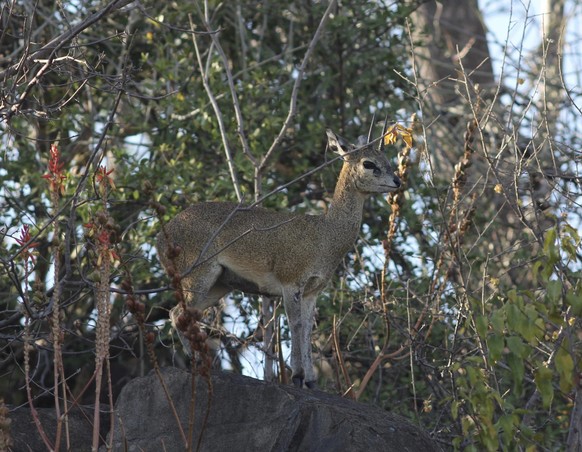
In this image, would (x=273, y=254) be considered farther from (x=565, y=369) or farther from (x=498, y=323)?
(x=565, y=369)

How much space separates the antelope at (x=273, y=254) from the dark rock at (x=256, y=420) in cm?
82

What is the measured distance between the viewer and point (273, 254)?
750 centimetres

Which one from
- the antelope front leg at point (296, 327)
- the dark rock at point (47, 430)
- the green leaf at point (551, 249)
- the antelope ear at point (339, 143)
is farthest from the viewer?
the antelope ear at point (339, 143)

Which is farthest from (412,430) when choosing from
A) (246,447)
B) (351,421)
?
(246,447)

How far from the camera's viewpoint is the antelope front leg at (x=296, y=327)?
24.1 ft

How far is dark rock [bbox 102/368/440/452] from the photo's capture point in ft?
20.0

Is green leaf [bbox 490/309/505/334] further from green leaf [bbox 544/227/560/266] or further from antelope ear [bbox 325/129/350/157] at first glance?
antelope ear [bbox 325/129/350/157]

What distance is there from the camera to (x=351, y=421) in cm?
611

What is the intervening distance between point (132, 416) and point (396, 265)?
14.6 feet

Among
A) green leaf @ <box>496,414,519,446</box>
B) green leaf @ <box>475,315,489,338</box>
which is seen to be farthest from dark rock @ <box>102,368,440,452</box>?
green leaf @ <box>475,315,489,338</box>

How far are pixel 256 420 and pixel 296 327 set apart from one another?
124cm

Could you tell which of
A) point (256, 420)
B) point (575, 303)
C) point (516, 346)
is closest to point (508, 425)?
point (516, 346)

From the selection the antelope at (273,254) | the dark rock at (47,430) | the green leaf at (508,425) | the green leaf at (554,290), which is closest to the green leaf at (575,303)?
the green leaf at (554,290)

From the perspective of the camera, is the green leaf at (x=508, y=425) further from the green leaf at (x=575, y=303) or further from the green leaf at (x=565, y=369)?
the green leaf at (x=575, y=303)
